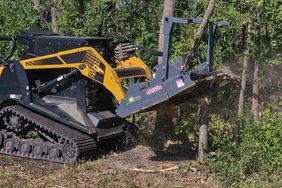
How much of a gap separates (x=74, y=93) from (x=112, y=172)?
1732mm

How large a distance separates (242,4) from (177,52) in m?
1.32

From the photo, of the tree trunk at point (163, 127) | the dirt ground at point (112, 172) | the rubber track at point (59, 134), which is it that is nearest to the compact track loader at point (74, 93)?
the rubber track at point (59, 134)

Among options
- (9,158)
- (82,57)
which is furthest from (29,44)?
(9,158)

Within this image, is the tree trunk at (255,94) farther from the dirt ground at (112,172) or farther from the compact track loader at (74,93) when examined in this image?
the dirt ground at (112,172)

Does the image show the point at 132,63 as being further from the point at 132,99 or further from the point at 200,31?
the point at 200,31

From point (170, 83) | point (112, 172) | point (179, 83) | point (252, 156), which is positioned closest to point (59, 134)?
point (112, 172)

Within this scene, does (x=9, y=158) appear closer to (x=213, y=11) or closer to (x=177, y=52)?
(x=177, y=52)

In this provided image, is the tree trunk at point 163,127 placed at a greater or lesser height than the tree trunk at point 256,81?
lesser

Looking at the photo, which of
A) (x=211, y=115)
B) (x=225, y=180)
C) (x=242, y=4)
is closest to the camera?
(x=225, y=180)

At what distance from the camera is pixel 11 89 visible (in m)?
9.12

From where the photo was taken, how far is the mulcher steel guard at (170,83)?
773 cm

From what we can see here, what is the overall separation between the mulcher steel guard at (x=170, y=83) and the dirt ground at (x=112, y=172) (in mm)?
877

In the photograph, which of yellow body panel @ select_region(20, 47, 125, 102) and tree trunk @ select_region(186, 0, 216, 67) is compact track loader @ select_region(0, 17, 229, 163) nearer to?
yellow body panel @ select_region(20, 47, 125, 102)

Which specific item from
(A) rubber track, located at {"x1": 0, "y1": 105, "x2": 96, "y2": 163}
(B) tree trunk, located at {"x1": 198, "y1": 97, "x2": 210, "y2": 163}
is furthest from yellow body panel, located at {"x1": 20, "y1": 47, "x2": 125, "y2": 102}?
(B) tree trunk, located at {"x1": 198, "y1": 97, "x2": 210, "y2": 163}
